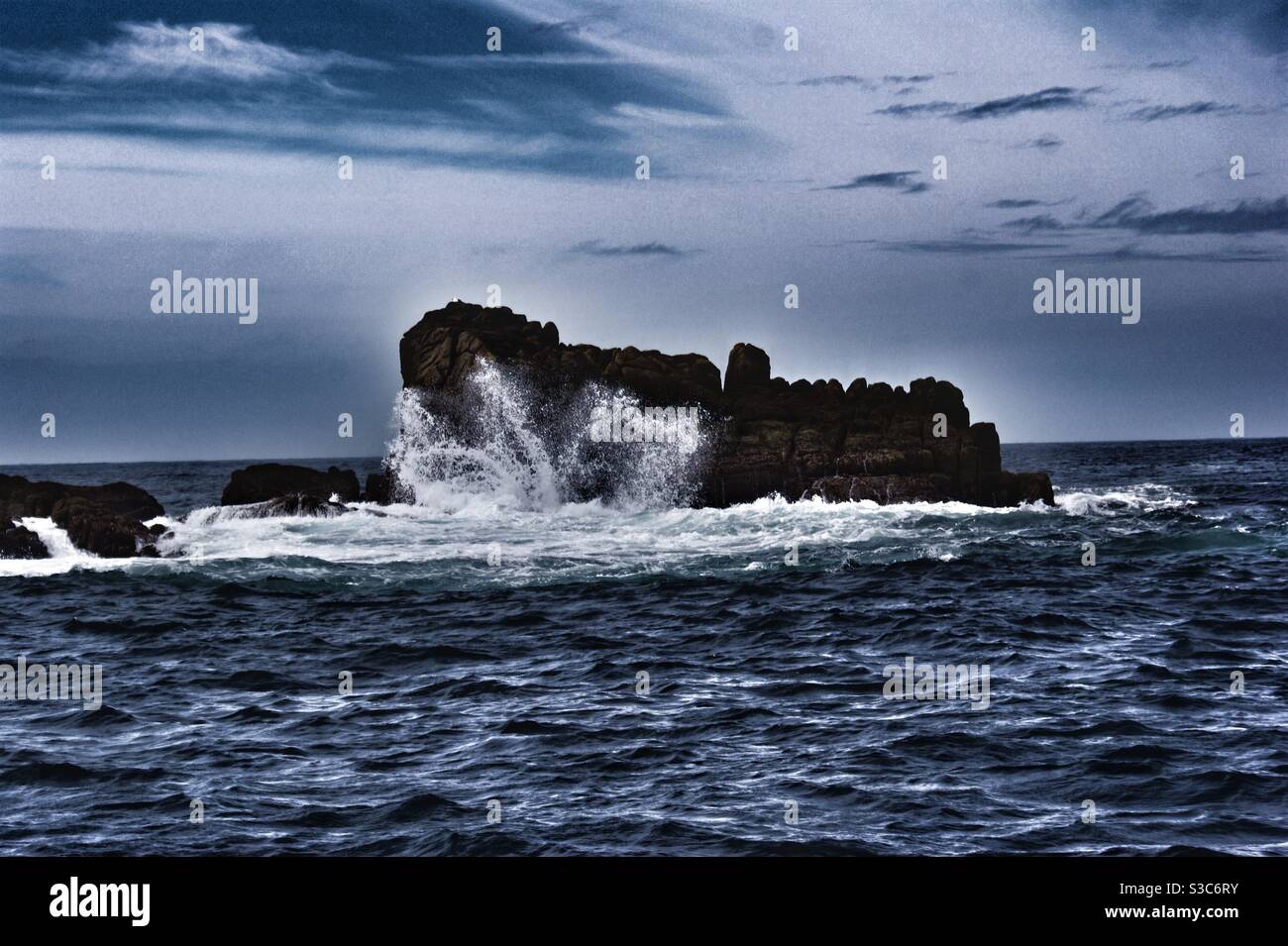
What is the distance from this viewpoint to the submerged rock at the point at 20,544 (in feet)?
119

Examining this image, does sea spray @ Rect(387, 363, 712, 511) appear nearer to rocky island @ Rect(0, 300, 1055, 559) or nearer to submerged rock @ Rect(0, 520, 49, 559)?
rocky island @ Rect(0, 300, 1055, 559)

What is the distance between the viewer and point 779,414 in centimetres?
5509

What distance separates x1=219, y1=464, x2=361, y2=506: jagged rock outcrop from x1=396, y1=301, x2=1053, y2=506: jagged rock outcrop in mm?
6976

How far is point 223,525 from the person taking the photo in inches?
1724

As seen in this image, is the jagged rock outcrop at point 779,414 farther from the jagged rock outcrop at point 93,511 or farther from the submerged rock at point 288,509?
the jagged rock outcrop at point 93,511

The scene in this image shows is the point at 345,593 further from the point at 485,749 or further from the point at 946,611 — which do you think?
the point at 485,749

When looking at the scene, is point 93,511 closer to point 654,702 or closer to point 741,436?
point 741,436

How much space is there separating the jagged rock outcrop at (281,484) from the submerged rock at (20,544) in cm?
1087

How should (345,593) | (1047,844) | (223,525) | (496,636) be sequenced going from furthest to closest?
(223,525)
(345,593)
(496,636)
(1047,844)

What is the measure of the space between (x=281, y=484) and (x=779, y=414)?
840 inches

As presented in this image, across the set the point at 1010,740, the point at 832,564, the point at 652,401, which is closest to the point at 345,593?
the point at 832,564

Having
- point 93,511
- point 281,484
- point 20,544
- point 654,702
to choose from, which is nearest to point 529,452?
point 281,484
